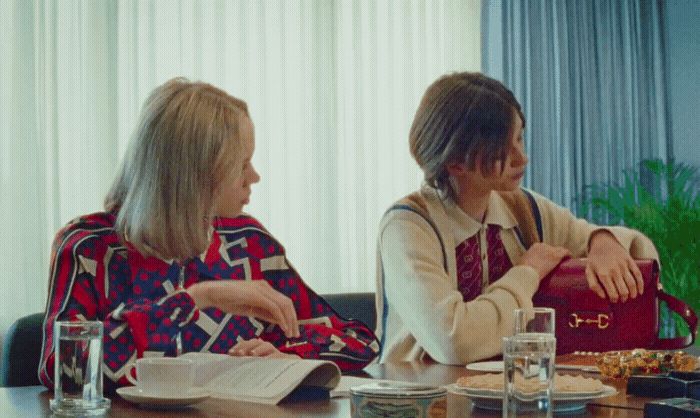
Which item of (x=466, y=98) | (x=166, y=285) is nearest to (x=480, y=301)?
(x=466, y=98)

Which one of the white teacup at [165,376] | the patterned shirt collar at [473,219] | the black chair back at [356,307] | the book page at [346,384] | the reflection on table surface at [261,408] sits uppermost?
the patterned shirt collar at [473,219]

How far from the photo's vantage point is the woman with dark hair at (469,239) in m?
2.45

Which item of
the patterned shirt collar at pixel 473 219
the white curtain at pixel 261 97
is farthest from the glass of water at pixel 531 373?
the white curtain at pixel 261 97

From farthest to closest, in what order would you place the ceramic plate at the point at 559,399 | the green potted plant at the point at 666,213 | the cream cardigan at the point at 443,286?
the green potted plant at the point at 666,213 < the cream cardigan at the point at 443,286 < the ceramic plate at the point at 559,399

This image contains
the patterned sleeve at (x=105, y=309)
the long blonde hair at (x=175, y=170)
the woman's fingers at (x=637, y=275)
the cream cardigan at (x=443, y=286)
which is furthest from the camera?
the woman's fingers at (x=637, y=275)

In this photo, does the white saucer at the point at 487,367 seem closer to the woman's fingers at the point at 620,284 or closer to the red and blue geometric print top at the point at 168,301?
the red and blue geometric print top at the point at 168,301

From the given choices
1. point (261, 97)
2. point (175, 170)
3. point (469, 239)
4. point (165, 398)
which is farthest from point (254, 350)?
point (261, 97)

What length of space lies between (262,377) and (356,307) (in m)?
1.25

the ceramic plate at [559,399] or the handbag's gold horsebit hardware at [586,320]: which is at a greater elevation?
the ceramic plate at [559,399]

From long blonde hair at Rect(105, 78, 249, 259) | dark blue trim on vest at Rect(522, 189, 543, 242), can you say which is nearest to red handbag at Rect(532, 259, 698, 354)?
dark blue trim on vest at Rect(522, 189, 543, 242)

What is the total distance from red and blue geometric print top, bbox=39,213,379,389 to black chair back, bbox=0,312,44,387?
4.3 inches

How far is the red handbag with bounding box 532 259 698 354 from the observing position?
2.44 metres

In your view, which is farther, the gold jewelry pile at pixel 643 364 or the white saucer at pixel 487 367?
the white saucer at pixel 487 367

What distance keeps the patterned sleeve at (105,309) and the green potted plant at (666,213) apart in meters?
3.78
